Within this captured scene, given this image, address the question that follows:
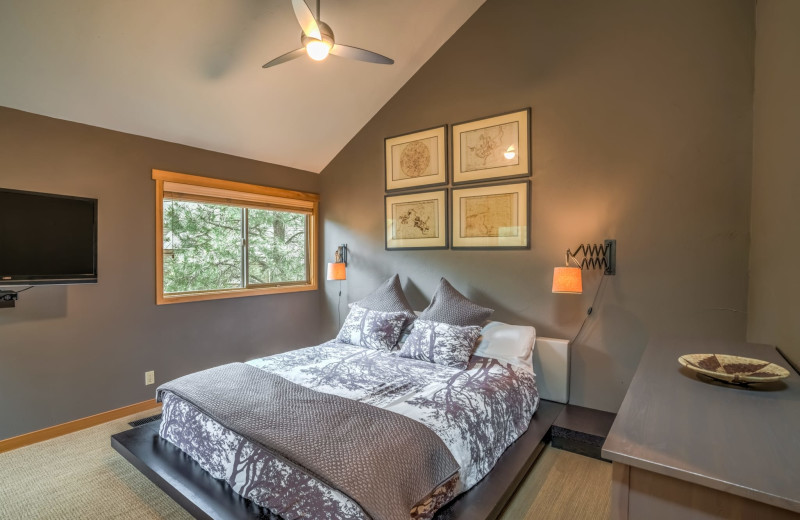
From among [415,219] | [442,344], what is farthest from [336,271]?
[442,344]

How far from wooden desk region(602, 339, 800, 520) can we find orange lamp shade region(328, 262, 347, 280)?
3398 millimetres

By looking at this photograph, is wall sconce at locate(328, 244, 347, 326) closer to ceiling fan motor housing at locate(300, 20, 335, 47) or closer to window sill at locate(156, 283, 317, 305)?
window sill at locate(156, 283, 317, 305)

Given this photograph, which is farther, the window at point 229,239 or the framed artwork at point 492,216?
the window at point 229,239

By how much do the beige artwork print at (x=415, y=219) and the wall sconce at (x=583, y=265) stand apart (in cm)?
138

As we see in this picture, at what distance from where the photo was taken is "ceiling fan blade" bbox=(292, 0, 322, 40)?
2070 millimetres

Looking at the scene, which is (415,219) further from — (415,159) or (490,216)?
(490,216)

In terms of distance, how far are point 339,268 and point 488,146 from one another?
210 centimetres

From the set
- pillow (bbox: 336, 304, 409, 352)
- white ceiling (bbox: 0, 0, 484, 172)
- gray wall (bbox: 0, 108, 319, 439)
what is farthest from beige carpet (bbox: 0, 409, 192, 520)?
white ceiling (bbox: 0, 0, 484, 172)

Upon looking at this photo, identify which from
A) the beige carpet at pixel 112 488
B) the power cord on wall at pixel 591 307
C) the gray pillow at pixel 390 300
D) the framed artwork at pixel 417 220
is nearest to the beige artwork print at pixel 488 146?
the framed artwork at pixel 417 220

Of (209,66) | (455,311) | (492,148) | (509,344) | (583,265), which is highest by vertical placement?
(209,66)

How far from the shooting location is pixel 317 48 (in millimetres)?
2326

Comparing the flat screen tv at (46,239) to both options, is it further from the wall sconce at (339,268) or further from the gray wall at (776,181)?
the gray wall at (776,181)

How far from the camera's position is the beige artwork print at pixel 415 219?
12.9ft

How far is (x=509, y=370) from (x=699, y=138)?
83.8 inches
